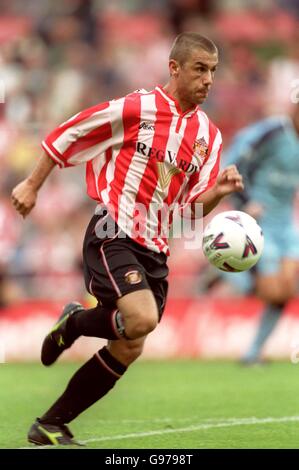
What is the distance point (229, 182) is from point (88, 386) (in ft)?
4.39

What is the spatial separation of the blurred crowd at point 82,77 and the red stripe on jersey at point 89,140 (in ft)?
21.8

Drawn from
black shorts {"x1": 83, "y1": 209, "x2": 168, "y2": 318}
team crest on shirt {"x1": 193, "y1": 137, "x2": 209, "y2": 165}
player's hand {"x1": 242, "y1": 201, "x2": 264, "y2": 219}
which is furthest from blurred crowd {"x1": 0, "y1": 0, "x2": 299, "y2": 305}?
black shorts {"x1": 83, "y1": 209, "x2": 168, "y2": 318}

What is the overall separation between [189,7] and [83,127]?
1112 cm

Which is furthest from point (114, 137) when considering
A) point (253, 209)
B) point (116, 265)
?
point (253, 209)

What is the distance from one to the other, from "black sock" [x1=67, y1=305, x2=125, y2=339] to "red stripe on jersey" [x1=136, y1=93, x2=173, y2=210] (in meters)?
0.68

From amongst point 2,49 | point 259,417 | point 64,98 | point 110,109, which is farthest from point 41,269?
point 110,109

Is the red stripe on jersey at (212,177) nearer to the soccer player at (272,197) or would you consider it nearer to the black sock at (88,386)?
the black sock at (88,386)

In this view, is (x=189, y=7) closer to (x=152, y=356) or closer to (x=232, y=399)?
(x=152, y=356)

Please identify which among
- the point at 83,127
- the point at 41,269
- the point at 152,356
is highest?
the point at 83,127

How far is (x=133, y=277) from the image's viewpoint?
5.55 m

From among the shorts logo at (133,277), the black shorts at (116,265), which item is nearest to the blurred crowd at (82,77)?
the black shorts at (116,265)

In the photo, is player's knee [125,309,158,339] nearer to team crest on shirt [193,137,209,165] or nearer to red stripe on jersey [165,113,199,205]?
red stripe on jersey [165,113,199,205]

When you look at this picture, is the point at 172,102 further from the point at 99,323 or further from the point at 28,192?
the point at 99,323

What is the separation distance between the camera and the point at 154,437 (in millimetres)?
5938
